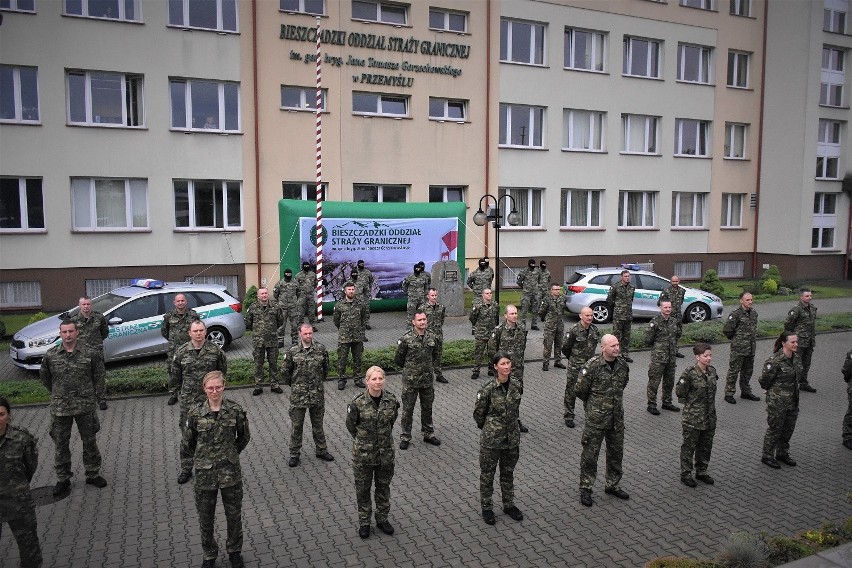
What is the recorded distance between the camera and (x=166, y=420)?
11023mm

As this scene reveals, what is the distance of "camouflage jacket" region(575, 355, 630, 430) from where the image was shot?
794cm

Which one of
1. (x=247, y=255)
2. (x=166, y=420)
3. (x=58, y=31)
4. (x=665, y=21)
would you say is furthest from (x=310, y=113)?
(x=665, y=21)

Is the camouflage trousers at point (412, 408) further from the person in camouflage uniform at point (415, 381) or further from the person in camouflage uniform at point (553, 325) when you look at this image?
the person in camouflage uniform at point (553, 325)

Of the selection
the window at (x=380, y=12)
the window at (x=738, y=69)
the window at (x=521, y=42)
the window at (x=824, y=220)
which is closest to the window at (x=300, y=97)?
the window at (x=380, y=12)

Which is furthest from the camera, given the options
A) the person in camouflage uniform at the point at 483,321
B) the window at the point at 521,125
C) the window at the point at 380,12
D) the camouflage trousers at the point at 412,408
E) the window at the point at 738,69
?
the window at the point at 738,69

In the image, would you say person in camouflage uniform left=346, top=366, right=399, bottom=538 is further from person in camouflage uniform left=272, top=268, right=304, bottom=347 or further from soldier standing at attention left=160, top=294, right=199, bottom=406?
person in camouflage uniform left=272, top=268, right=304, bottom=347

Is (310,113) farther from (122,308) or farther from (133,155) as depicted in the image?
(122,308)

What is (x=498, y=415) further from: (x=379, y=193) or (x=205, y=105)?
(x=205, y=105)

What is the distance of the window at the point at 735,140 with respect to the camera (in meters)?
32.2

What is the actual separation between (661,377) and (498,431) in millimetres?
5758

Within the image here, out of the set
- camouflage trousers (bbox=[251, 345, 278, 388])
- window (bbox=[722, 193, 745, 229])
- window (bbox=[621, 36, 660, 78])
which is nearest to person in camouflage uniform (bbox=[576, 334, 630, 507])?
camouflage trousers (bbox=[251, 345, 278, 388])

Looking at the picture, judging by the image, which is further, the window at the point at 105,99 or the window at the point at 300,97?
→ the window at the point at 300,97

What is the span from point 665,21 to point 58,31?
2509 centimetres

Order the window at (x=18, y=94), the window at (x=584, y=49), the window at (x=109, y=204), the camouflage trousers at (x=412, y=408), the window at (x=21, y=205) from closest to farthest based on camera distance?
the camouflage trousers at (x=412, y=408) < the window at (x=18, y=94) < the window at (x=21, y=205) < the window at (x=109, y=204) < the window at (x=584, y=49)
